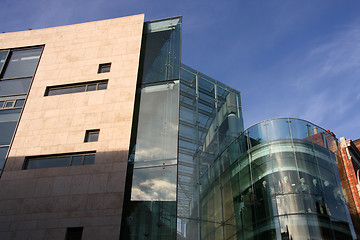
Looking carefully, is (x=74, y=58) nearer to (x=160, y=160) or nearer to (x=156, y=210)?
(x=160, y=160)

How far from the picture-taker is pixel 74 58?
20703mm

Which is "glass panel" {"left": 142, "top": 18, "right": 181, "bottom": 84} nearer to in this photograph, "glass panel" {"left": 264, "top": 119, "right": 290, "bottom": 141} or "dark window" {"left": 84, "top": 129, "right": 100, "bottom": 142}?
"dark window" {"left": 84, "top": 129, "right": 100, "bottom": 142}

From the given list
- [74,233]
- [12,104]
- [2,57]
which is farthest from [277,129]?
[2,57]

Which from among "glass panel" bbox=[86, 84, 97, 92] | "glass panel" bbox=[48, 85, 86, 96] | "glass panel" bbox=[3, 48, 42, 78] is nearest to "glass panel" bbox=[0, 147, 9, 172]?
"glass panel" bbox=[48, 85, 86, 96]

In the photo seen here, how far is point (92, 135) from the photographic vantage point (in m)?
17.5

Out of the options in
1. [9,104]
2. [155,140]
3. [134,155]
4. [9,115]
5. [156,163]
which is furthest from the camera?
[9,104]

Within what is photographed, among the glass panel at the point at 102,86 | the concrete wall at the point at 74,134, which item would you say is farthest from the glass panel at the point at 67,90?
the glass panel at the point at 102,86

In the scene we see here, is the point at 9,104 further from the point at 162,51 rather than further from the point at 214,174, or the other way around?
the point at 214,174

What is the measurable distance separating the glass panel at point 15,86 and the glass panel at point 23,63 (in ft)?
1.36

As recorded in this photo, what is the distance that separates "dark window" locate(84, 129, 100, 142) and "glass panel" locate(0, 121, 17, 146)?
15.1 ft

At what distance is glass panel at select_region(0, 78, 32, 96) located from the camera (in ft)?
66.3

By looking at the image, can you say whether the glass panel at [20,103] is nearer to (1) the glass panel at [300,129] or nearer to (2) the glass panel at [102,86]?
(2) the glass panel at [102,86]

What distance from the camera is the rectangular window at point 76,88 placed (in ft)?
63.2

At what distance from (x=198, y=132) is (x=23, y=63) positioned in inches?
487
